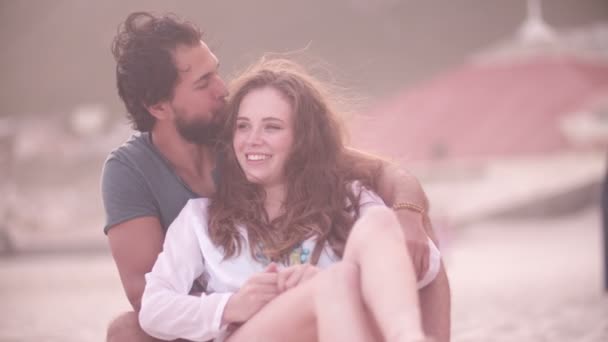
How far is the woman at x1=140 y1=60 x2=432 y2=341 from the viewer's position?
1.70 m

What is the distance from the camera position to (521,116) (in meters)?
10.9

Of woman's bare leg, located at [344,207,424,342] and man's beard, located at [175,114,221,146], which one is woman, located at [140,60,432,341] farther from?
man's beard, located at [175,114,221,146]

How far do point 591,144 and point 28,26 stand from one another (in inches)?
279

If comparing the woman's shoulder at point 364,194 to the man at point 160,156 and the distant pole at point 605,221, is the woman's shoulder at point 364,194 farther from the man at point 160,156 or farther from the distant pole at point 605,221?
the distant pole at point 605,221

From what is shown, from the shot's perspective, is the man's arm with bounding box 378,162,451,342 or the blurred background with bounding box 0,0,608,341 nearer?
the man's arm with bounding box 378,162,451,342

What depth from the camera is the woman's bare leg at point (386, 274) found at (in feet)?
5.28

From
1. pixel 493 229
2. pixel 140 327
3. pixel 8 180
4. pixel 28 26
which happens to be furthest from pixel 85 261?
pixel 140 327

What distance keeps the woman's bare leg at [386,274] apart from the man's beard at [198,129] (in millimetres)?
696

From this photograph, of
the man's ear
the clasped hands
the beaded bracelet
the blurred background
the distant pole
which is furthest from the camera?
the blurred background

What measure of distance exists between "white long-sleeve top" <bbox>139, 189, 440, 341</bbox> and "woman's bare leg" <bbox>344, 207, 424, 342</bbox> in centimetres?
31

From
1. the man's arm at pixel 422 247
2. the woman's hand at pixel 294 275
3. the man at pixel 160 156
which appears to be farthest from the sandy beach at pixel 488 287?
the woman's hand at pixel 294 275

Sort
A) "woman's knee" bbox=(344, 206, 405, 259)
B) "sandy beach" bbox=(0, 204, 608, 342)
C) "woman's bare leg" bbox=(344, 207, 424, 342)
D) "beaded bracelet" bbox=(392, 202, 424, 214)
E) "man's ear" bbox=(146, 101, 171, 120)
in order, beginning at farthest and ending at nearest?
"sandy beach" bbox=(0, 204, 608, 342)
"man's ear" bbox=(146, 101, 171, 120)
"beaded bracelet" bbox=(392, 202, 424, 214)
"woman's knee" bbox=(344, 206, 405, 259)
"woman's bare leg" bbox=(344, 207, 424, 342)

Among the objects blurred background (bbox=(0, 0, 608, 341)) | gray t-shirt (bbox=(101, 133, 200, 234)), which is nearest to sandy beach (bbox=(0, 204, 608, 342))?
blurred background (bbox=(0, 0, 608, 341))

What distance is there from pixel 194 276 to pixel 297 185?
13.4 inches
